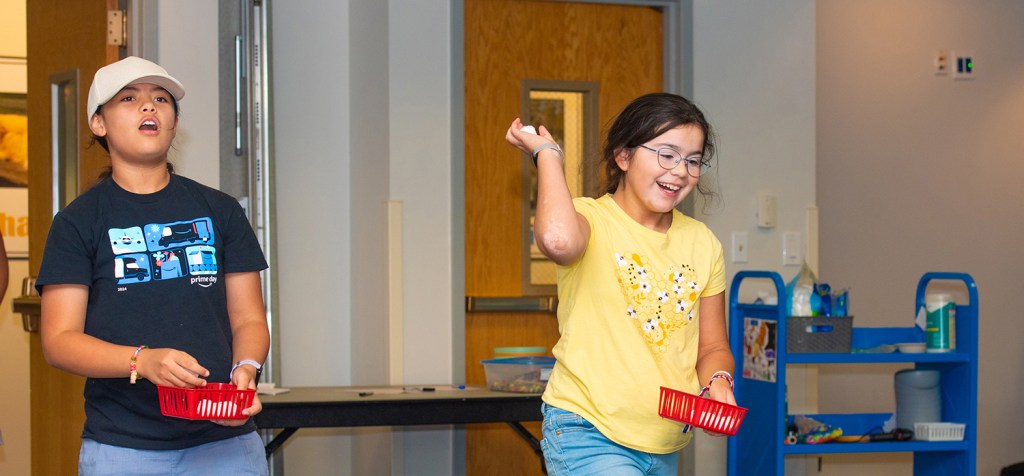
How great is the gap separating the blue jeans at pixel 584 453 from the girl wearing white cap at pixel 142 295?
0.50 meters

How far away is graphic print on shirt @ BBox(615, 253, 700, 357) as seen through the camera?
189 centimetres

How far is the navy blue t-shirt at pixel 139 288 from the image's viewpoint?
5.98ft

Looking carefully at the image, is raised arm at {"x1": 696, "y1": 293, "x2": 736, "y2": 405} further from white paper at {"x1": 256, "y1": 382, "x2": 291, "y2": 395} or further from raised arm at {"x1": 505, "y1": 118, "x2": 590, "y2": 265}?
white paper at {"x1": 256, "y1": 382, "x2": 291, "y2": 395}

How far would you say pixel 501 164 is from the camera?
14.6ft

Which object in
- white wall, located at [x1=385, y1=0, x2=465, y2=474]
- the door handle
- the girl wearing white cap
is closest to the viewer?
the girl wearing white cap

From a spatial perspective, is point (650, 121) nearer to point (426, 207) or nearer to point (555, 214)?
point (555, 214)

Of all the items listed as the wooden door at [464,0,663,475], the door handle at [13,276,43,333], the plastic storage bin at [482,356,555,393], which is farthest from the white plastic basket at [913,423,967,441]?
the door handle at [13,276,43,333]

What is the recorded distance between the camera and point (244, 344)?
1.93m

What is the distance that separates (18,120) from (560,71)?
265 cm

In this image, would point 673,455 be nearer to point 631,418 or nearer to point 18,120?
point 631,418

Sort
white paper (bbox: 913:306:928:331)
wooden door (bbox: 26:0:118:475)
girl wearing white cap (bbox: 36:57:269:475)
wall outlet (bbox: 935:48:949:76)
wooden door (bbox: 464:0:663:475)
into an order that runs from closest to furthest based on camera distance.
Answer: girl wearing white cap (bbox: 36:57:269:475), wooden door (bbox: 26:0:118:475), white paper (bbox: 913:306:928:331), wooden door (bbox: 464:0:663:475), wall outlet (bbox: 935:48:949:76)

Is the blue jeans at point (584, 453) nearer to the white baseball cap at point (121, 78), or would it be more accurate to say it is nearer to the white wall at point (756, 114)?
the white baseball cap at point (121, 78)

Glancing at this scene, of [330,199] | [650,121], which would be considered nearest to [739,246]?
[330,199]

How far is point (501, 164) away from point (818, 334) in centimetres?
143
